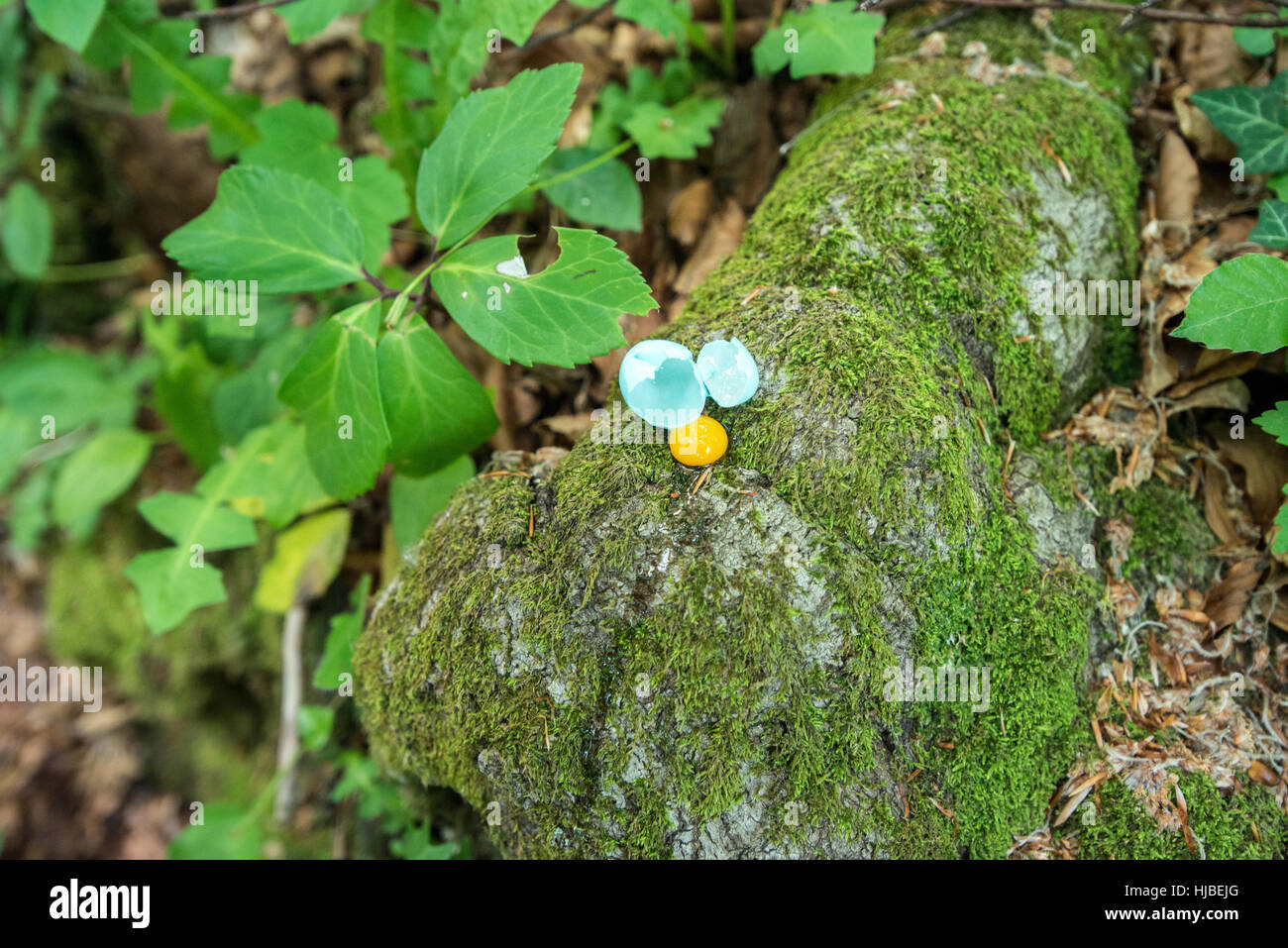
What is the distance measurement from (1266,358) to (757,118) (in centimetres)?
182

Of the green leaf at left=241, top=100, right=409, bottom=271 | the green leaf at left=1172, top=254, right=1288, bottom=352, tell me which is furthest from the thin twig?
the green leaf at left=1172, top=254, right=1288, bottom=352

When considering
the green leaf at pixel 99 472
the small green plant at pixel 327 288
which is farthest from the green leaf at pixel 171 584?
the green leaf at pixel 99 472

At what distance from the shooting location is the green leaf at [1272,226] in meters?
2.12

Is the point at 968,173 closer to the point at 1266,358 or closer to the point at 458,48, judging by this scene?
the point at 1266,358

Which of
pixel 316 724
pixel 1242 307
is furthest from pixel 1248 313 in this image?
pixel 316 724

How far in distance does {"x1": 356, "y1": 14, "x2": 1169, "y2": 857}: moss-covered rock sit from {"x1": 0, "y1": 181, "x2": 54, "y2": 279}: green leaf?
3453 mm

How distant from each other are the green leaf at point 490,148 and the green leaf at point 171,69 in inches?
59.0

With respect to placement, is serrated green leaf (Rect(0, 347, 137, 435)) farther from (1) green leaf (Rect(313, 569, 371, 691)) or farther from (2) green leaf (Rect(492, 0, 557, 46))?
(2) green leaf (Rect(492, 0, 557, 46))

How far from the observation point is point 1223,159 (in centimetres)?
245

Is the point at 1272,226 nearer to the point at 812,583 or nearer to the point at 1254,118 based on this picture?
the point at 1254,118

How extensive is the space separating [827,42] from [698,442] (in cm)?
151

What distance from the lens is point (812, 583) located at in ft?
5.82

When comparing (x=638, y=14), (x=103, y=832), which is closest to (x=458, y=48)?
(x=638, y=14)
